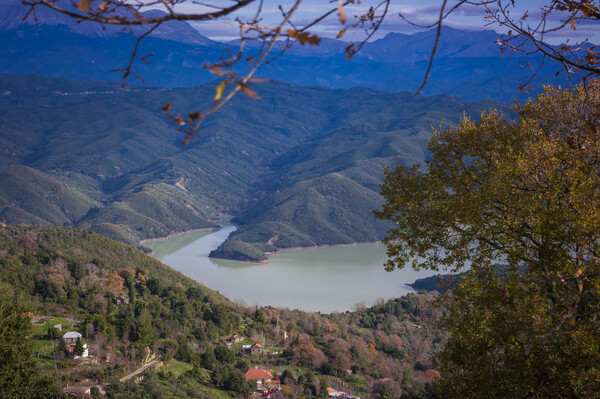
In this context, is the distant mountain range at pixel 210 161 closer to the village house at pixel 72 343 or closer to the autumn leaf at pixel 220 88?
the village house at pixel 72 343

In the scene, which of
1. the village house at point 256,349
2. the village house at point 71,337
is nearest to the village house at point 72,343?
the village house at point 71,337

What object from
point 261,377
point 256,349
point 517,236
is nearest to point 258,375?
point 261,377

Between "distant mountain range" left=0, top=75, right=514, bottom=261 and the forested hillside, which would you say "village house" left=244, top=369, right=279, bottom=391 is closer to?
the forested hillside

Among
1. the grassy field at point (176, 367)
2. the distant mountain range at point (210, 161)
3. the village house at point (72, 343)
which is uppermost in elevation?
the distant mountain range at point (210, 161)

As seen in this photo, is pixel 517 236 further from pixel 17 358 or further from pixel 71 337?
pixel 71 337

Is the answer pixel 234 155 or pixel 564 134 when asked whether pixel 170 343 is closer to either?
pixel 564 134

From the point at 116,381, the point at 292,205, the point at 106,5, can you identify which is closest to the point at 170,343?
the point at 116,381

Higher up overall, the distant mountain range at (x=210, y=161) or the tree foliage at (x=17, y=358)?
the distant mountain range at (x=210, y=161)
